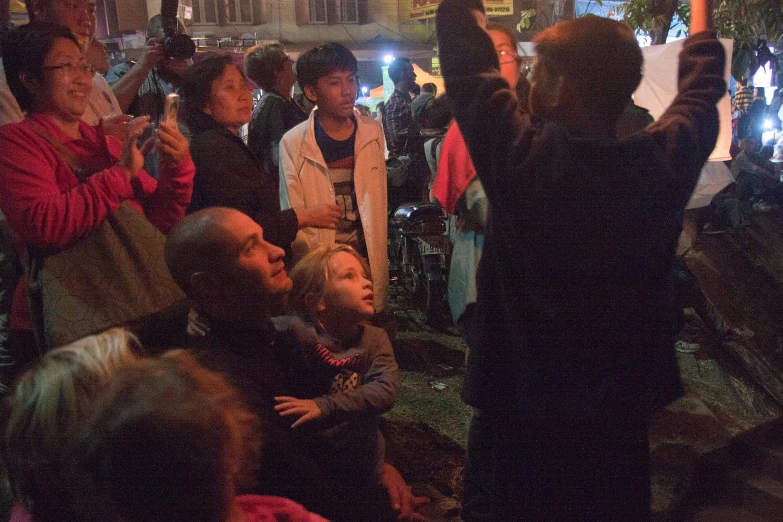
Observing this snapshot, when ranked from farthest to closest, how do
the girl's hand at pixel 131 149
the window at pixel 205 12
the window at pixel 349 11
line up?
the window at pixel 349 11 < the window at pixel 205 12 < the girl's hand at pixel 131 149

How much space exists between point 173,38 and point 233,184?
100 centimetres

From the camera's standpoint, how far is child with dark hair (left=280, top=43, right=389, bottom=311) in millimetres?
3566

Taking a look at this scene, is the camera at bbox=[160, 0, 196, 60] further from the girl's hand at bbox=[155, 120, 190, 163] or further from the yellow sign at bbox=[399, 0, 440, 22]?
the yellow sign at bbox=[399, 0, 440, 22]

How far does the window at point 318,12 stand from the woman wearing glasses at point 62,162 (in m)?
22.0

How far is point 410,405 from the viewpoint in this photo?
4.82 m

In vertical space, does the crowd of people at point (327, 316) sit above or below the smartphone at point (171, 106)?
below

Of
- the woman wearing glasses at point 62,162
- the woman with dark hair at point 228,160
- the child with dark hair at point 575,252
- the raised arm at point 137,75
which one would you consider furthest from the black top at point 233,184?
the child with dark hair at point 575,252

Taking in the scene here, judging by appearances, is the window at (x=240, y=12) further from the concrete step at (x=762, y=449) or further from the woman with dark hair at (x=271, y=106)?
the concrete step at (x=762, y=449)

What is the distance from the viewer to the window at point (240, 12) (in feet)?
72.4

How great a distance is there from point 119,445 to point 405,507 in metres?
1.72

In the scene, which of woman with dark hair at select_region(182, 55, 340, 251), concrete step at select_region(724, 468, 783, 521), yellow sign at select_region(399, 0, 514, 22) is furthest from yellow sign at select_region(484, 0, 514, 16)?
woman with dark hair at select_region(182, 55, 340, 251)

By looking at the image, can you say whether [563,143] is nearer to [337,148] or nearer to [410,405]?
[337,148]

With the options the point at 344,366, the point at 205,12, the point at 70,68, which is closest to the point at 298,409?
the point at 344,366

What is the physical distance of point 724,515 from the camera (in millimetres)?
3537
